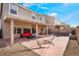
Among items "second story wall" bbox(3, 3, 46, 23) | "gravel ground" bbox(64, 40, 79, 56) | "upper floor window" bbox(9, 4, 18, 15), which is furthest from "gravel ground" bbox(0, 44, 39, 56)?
"upper floor window" bbox(9, 4, 18, 15)

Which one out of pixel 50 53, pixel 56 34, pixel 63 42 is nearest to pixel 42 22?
pixel 56 34

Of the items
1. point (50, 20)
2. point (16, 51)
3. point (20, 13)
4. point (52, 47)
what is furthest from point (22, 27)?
point (52, 47)

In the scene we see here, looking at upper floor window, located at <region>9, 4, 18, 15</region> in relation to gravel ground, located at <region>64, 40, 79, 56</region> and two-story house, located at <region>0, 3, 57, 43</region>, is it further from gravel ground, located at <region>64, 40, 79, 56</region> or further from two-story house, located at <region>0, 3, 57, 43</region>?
gravel ground, located at <region>64, 40, 79, 56</region>

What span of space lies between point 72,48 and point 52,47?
2.87 ft

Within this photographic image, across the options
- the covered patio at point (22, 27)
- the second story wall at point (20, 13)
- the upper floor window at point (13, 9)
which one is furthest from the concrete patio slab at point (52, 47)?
the upper floor window at point (13, 9)

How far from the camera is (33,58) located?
4941mm

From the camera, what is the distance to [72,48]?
5.45 m

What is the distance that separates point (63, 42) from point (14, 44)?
91.7 inches

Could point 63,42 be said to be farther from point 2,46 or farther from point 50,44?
point 2,46

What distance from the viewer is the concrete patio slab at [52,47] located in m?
5.17

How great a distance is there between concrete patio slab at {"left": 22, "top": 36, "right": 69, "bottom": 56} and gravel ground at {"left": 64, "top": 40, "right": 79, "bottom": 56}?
17cm

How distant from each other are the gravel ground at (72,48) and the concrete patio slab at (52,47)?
0.17m

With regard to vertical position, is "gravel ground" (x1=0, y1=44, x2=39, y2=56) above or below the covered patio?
below

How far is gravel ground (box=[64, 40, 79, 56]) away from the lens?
5.20m
